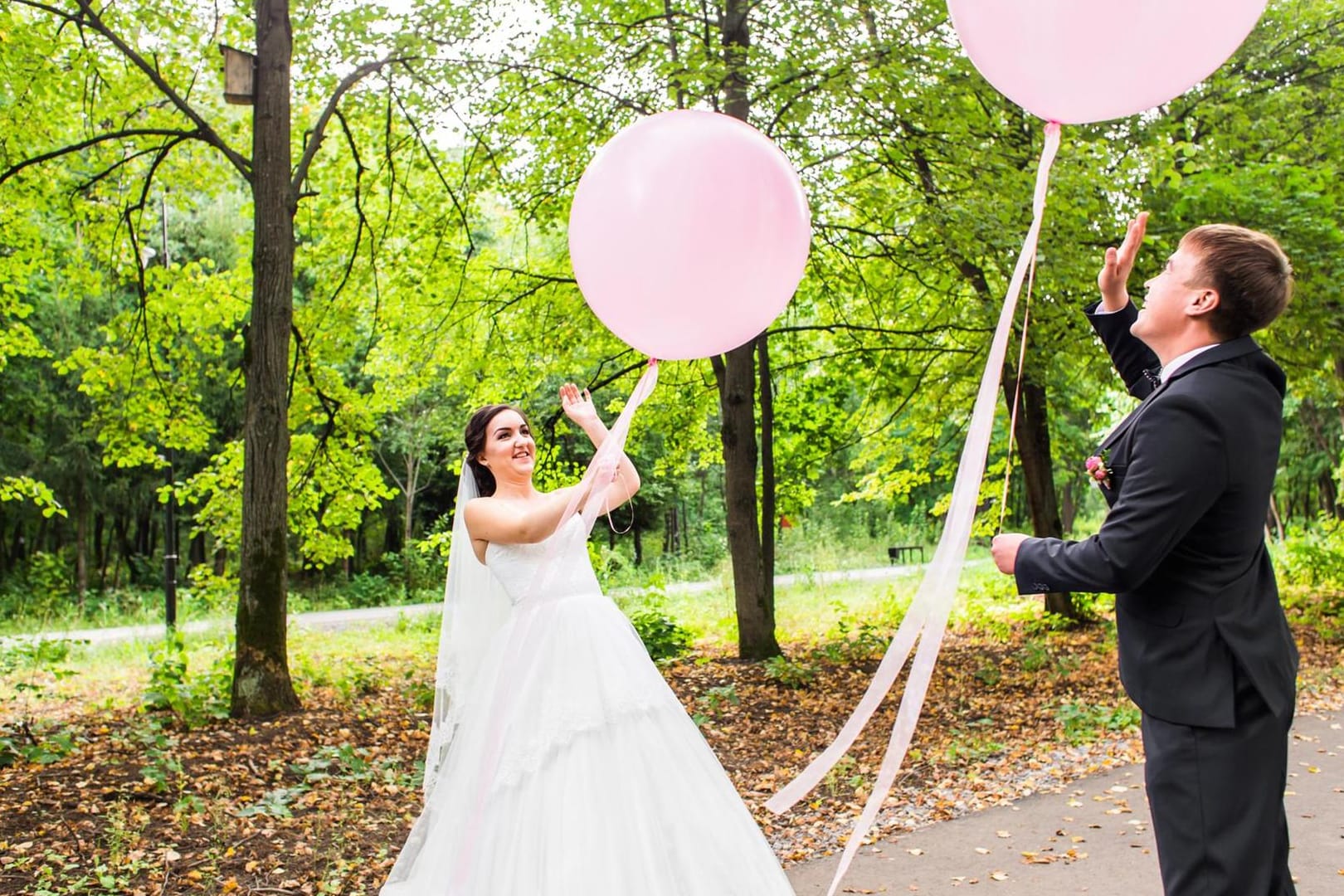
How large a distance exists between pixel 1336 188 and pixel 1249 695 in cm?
989

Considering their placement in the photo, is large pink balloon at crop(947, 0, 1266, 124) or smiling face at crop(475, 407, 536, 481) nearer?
large pink balloon at crop(947, 0, 1266, 124)

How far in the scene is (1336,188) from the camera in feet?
34.1

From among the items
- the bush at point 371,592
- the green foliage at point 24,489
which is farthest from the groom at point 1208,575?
the bush at point 371,592

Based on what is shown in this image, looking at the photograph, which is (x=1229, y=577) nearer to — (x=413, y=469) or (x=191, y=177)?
(x=191, y=177)

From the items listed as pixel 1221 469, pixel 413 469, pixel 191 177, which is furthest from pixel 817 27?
pixel 413 469

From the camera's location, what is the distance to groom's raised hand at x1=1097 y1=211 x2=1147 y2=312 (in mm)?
2945

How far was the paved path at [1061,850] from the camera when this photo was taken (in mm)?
4727

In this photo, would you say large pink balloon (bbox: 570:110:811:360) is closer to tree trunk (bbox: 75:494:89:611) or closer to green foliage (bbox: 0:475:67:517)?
green foliage (bbox: 0:475:67:517)

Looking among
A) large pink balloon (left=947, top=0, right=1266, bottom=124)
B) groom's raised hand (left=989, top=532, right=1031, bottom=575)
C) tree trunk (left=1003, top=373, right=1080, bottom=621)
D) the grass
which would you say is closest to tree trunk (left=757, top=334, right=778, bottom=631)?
the grass

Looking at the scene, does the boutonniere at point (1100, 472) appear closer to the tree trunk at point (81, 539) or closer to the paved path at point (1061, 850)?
the paved path at point (1061, 850)

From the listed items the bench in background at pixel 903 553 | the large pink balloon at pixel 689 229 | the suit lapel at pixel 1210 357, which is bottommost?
the bench in background at pixel 903 553

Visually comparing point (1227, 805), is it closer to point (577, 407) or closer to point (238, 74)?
point (577, 407)

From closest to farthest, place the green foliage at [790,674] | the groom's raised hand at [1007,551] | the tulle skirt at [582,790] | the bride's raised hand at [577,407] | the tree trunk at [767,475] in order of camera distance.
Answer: the groom's raised hand at [1007,551]
the tulle skirt at [582,790]
the bride's raised hand at [577,407]
the green foliage at [790,674]
the tree trunk at [767,475]

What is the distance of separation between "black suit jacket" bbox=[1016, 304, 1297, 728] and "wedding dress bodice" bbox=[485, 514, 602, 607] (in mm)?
2155
